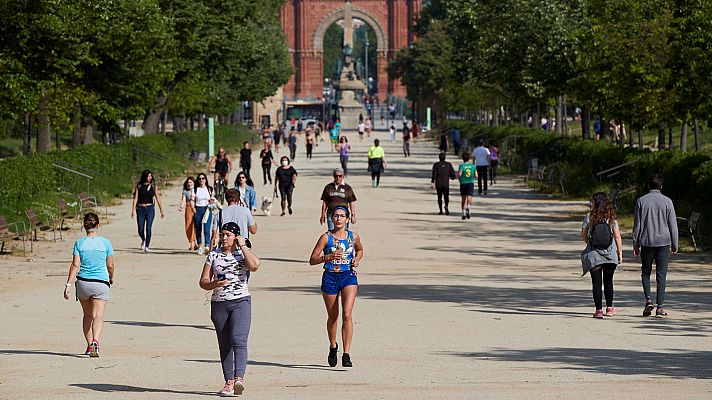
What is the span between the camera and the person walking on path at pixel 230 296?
11602 millimetres

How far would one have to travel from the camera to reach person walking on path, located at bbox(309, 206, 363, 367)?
13008mm

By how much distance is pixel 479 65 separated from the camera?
57.4m

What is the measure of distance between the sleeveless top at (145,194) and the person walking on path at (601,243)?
1133 centimetres

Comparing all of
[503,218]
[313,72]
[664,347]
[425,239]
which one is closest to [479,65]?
[503,218]

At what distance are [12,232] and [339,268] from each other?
16107 mm

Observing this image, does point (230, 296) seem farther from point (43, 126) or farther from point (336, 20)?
point (336, 20)

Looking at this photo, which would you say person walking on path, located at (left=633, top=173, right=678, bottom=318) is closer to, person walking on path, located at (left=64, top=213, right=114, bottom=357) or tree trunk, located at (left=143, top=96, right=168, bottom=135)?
person walking on path, located at (left=64, top=213, right=114, bottom=357)

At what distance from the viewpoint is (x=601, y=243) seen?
16.5 meters

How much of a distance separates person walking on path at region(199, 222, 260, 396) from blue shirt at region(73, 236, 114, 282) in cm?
Answer: 284

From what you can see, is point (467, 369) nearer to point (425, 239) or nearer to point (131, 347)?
point (131, 347)

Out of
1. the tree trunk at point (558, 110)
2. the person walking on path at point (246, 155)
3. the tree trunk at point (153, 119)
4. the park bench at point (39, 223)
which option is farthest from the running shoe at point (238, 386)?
the tree trunk at point (153, 119)

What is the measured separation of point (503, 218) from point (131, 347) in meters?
20.9

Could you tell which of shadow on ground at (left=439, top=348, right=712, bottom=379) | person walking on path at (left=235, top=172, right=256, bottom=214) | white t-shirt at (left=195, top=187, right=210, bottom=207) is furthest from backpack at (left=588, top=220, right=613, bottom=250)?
white t-shirt at (left=195, top=187, right=210, bottom=207)

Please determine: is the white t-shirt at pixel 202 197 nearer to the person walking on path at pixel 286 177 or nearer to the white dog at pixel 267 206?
the person walking on path at pixel 286 177
